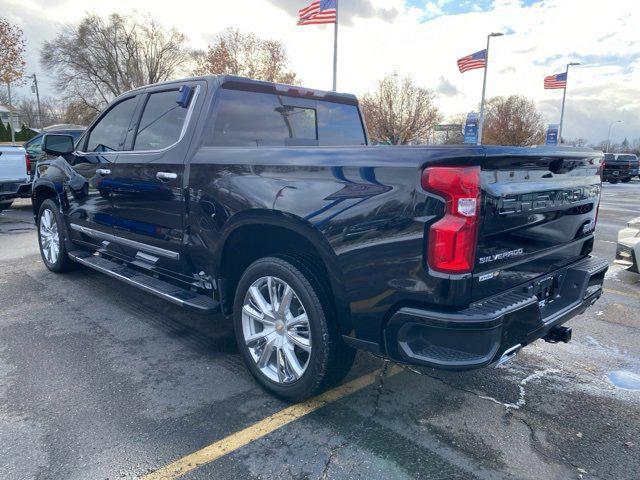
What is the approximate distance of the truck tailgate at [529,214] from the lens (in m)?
2.14

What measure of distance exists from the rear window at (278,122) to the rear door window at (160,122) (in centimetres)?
33

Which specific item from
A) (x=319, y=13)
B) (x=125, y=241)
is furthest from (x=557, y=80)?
(x=125, y=241)

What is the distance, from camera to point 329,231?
2416mm

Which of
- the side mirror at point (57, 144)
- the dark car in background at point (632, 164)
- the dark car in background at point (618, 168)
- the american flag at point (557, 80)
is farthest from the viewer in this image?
the dark car in background at point (632, 164)

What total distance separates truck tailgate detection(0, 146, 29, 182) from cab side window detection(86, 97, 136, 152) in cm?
598

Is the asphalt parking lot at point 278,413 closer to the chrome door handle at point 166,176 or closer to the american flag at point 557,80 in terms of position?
the chrome door handle at point 166,176

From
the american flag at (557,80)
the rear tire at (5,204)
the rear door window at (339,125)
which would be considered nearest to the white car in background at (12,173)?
the rear tire at (5,204)

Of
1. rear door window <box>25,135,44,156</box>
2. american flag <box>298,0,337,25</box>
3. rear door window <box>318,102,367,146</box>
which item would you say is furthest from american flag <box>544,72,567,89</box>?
rear door window <box>318,102,367,146</box>

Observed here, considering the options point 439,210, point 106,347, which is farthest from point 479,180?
point 106,347

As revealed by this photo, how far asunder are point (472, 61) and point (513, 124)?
1342 inches

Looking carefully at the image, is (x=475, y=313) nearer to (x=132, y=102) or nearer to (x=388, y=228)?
(x=388, y=228)

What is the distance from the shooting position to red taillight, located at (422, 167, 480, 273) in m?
2.02

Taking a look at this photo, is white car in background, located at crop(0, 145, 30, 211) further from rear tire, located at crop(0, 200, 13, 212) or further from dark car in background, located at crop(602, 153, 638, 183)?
dark car in background, located at crop(602, 153, 638, 183)

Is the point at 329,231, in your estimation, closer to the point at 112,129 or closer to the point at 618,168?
the point at 112,129
